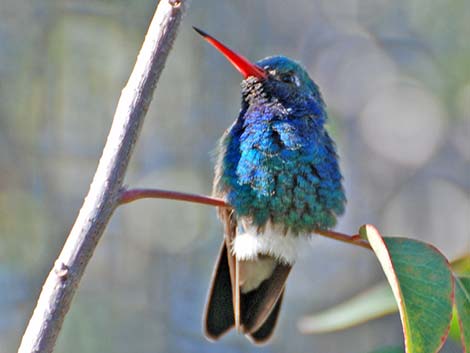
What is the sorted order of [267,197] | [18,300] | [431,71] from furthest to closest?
[431,71], [18,300], [267,197]

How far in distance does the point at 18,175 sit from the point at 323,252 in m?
1.98

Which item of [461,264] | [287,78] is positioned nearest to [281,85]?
[287,78]

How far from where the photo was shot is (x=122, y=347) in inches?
205

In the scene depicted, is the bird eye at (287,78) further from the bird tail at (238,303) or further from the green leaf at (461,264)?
the green leaf at (461,264)

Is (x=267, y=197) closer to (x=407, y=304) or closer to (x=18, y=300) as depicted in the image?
(x=407, y=304)

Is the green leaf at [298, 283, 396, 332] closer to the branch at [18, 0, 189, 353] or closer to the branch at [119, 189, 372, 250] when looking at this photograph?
the branch at [119, 189, 372, 250]

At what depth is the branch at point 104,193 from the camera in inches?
47.9

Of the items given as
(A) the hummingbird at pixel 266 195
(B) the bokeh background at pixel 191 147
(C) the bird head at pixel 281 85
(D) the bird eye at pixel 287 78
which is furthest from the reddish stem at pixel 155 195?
(B) the bokeh background at pixel 191 147

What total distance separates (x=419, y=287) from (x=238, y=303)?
87cm

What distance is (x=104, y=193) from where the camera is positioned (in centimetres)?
131

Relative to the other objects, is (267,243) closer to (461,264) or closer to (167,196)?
(461,264)

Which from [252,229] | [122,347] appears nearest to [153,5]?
[122,347]

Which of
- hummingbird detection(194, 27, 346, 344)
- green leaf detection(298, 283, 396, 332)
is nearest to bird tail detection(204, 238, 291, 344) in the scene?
hummingbird detection(194, 27, 346, 344)

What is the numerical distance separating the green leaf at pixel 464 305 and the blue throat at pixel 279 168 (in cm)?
66
